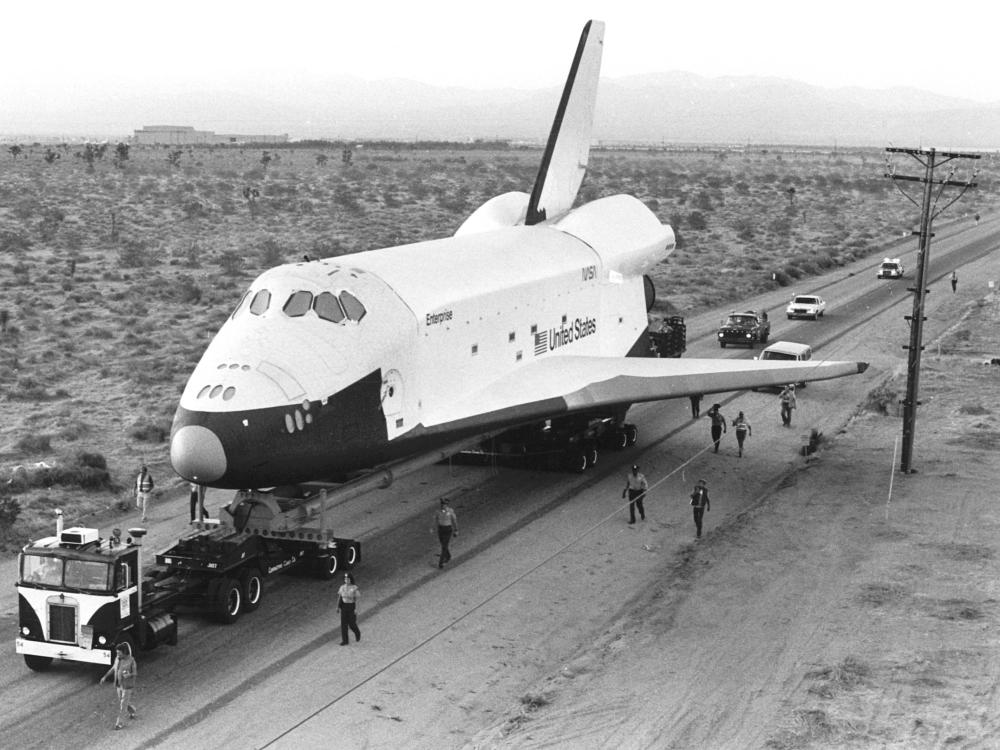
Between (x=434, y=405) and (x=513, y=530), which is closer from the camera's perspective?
(x=434, y=405)

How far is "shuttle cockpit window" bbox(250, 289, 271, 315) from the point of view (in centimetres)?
2139

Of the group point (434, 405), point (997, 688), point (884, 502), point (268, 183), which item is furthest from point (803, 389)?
point (268, 183)

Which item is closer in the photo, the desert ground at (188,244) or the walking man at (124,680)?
the walking man at (124,680)

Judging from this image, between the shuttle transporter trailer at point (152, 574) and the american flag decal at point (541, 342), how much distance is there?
7555mm

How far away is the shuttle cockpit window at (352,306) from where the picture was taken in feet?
71.1

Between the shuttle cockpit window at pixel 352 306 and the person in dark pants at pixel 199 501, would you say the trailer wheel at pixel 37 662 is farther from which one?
the shuttle cockpit window at pixel 352 306

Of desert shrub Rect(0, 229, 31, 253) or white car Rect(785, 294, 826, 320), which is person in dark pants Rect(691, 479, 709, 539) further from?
desert shrub Rect(0, 229, 31, 253)

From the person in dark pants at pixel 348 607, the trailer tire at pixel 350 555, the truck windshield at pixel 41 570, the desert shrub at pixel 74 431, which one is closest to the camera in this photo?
the truck windshield at pixel 41 570

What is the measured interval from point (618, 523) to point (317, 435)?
334 inches

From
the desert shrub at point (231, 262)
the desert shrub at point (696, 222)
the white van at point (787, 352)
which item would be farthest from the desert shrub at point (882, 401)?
the desert shrub at point (696, 222)

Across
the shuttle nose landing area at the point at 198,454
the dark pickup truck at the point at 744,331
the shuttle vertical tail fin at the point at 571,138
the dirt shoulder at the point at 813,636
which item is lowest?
the dirt shoulder at the point at 813,636

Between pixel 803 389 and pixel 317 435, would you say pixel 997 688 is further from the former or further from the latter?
pixel 803 389

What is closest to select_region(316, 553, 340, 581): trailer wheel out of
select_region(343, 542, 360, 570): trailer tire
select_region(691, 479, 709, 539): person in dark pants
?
select_region(343, 542, 360, 570): trailer tire

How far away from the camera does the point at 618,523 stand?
26.2m
